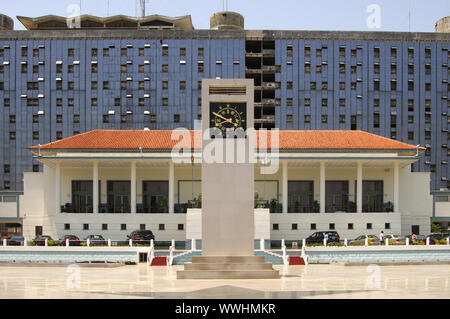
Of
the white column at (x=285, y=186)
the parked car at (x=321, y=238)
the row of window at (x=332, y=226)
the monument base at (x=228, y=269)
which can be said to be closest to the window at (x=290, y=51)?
the white column at (x=285, y=186)

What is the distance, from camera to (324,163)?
192ft

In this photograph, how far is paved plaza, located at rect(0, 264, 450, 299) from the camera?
23.3 m

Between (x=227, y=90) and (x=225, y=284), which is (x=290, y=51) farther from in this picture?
(x=225, y=284)

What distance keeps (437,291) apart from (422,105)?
245ft

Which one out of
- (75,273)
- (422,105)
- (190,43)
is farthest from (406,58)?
(75,273)

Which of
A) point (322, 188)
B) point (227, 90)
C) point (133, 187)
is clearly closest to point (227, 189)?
point (227, 90)

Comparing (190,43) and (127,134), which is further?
(190,43)

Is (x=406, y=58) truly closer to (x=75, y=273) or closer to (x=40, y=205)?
(x=40, y=205)

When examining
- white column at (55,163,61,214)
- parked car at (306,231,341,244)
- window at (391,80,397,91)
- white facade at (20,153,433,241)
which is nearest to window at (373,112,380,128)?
window at (391,80,397,91)

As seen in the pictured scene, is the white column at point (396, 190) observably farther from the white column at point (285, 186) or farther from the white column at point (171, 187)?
the white column at point (171, 187)

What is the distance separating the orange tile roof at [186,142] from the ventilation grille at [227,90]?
26.7m

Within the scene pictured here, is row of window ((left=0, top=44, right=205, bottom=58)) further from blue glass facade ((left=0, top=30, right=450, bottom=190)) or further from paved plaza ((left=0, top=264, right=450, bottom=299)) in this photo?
paved plaza ((left=0, top=264, right=450, bottom=299))

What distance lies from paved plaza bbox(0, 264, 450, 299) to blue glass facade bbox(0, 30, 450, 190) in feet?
190
